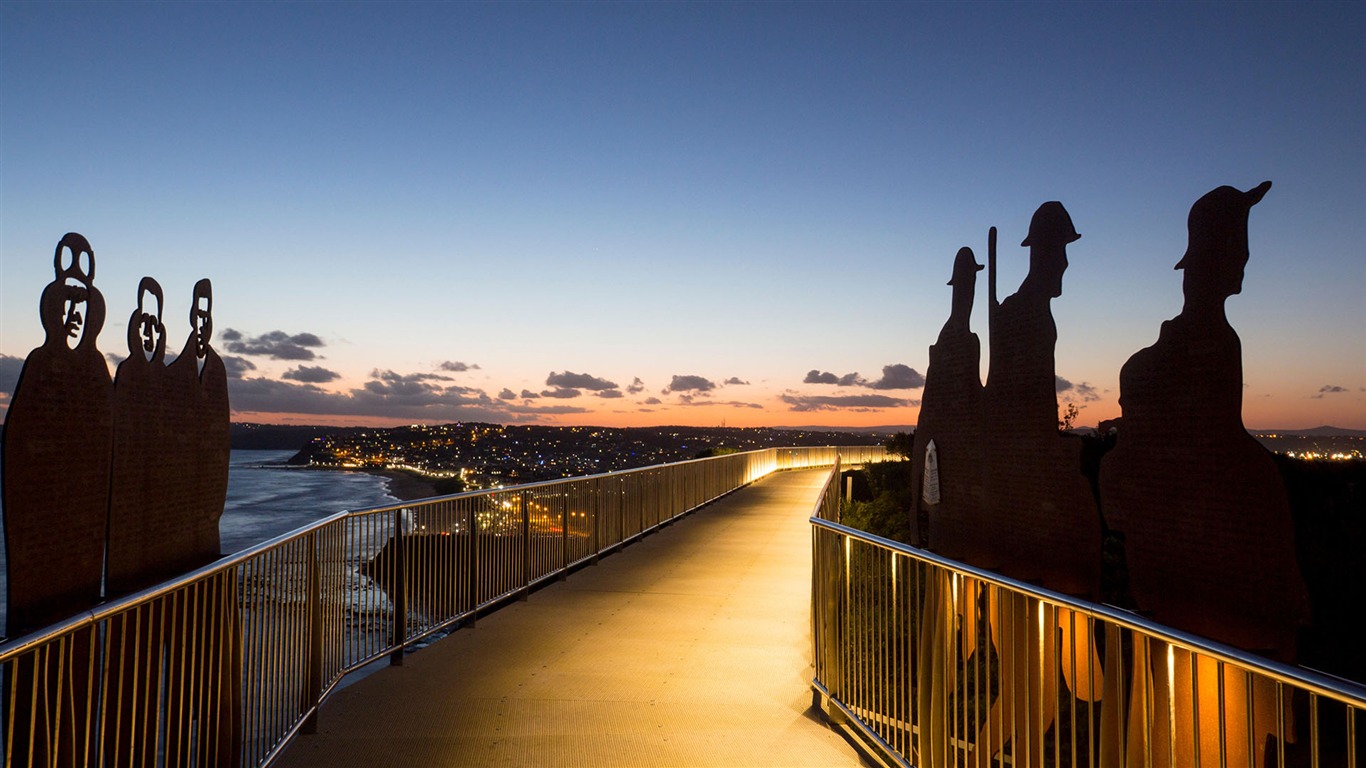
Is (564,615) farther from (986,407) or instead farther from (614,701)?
(986,407)

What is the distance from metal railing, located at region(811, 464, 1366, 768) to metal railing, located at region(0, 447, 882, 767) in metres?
3.00

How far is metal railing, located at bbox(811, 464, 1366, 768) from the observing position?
96.0 inches

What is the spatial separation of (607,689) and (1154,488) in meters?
3.71

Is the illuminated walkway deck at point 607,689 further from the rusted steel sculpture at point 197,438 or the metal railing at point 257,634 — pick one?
the rusted steel sculpture at point 197,438

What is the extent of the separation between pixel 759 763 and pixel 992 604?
1.74 metres

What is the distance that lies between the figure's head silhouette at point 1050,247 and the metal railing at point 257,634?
4989mm

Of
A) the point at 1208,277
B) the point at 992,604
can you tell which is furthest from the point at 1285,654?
the point at 1208,277

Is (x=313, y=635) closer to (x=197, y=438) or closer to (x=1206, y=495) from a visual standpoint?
(x=197, y=438)

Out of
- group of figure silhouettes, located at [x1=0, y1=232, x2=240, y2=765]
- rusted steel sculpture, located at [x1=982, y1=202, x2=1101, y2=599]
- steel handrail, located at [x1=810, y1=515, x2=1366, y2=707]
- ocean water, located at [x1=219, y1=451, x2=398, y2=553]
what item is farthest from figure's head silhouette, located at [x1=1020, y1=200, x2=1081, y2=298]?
ocean water, located at [x1=219, y1=451, x2=398, y2=553]

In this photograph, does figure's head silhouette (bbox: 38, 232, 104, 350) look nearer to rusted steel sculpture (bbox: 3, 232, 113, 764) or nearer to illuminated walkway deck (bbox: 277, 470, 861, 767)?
rusted steel sculpture (bbox: 3, 232, 113, 764)

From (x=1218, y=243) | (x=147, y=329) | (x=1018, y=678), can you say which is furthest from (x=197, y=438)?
(x=1218, y=243)

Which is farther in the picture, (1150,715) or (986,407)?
(986,407)

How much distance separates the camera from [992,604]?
3746mm

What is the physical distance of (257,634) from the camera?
14.7 feet
